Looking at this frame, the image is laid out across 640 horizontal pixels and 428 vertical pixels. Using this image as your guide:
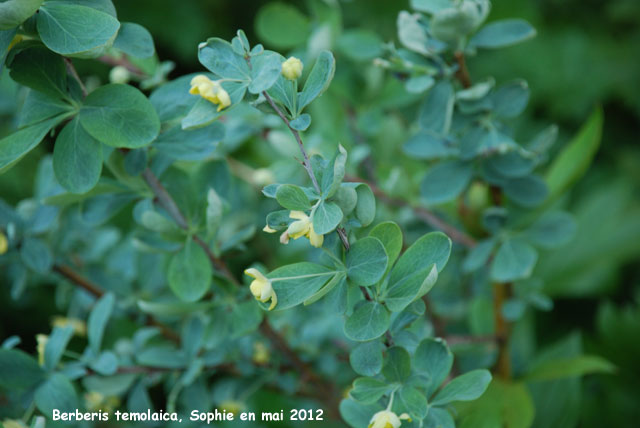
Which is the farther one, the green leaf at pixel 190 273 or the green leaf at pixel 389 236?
the green leaf at pixel 190 273

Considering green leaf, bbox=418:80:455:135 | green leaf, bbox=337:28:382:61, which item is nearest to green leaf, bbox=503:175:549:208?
green leaf, bbox=418:80:455:135

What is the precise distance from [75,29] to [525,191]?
0.44m

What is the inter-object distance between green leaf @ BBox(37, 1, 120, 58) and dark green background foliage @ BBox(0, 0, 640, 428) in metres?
0.01

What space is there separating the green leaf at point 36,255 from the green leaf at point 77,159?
18cm

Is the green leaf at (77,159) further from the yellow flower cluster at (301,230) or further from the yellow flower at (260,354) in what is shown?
the yellow flower at (260,354)

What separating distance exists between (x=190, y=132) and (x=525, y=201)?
1.14ft

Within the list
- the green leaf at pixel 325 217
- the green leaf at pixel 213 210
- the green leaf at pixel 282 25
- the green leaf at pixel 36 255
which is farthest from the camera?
the green leaf at pixel 282 25

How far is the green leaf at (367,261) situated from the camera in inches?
14.3

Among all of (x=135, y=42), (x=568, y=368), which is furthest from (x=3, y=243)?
(x=568, y=368)

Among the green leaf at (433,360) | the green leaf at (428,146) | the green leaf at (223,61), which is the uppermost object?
the green leaf at (223,61)

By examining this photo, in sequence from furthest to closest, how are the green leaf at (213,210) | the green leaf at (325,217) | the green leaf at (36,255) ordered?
the green leaf at (36,255) < the green leaf at (213,210) < the green leaf at (325,217)

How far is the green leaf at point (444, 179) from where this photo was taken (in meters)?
0.58

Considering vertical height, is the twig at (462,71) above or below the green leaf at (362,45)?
above

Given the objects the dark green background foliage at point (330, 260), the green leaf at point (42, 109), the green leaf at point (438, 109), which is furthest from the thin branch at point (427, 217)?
the green leaf at point (42, 109)
